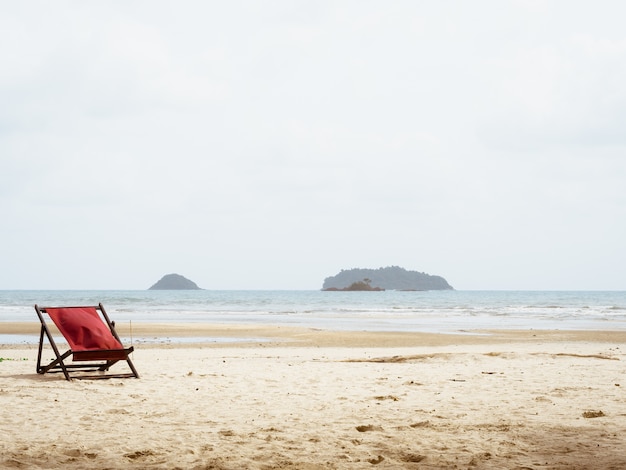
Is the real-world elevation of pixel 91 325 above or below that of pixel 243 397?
above

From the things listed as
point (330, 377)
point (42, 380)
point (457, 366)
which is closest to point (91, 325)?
point (42, 380)

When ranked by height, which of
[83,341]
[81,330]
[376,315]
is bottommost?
[376,315]

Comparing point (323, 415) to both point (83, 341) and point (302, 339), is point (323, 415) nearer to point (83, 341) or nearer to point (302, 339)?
point (83, 341)

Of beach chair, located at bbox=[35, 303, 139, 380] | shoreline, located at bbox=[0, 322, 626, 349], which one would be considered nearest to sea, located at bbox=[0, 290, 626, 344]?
shoreline, located at bbox=[0, 322, 626, 349]

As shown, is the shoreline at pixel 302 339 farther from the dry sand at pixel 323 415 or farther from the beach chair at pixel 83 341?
the beach chair at pixel 83 341

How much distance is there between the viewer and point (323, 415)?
7.31 meters

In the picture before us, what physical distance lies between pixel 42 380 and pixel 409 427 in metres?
5.58

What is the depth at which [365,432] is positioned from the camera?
6.49m

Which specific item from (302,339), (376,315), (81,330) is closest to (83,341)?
(81,330)

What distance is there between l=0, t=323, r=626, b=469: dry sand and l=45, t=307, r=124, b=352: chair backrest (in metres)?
0.50

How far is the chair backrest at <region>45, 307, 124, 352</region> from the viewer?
9742 millimetres

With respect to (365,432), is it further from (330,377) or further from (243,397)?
(330,377)

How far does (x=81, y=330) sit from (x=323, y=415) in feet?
14.0

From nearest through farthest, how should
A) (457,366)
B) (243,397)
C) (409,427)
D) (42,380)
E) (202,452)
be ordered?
(202,452)
(409,427)
(243,397)
(42,380)
(457,366)
